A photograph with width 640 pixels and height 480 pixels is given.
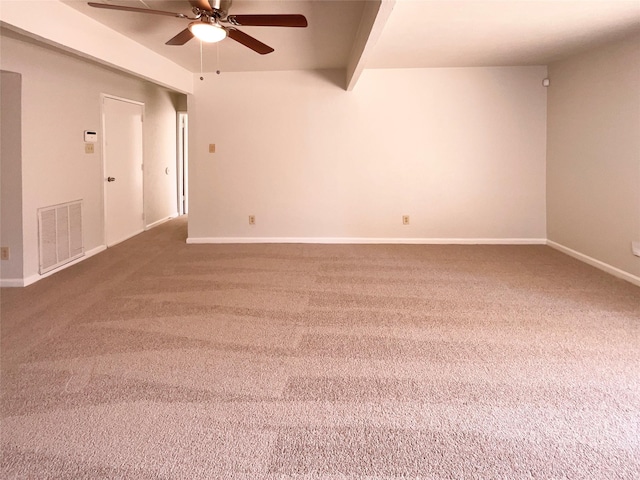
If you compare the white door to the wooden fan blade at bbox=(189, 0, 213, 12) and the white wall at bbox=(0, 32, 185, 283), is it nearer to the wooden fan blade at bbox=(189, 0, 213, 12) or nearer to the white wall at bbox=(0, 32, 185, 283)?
the white wall at bbox=(0, 32, 185, 283)

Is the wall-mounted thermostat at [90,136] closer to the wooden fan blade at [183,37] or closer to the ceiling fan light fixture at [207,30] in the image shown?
the wooden fan blade at [183,37]

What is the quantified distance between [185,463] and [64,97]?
4.46 m

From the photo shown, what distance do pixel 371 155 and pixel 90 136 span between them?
3.57 metres

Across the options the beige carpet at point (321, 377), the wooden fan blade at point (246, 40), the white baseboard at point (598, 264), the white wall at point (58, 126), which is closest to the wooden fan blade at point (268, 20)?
the wooden fan blade at point (246, 40)

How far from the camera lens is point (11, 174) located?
13.5 feet

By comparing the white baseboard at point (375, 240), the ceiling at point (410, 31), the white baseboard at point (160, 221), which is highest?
the ceiling at point (410, 31)

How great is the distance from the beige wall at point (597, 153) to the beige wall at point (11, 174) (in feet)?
18.8

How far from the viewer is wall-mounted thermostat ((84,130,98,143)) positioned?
5258 mm

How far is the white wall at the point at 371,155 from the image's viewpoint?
602cm

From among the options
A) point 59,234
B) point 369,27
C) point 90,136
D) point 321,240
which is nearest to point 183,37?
point 369,27

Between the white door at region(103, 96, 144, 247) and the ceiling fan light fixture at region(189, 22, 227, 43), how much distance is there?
3068mm

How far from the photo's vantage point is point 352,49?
15.8ft

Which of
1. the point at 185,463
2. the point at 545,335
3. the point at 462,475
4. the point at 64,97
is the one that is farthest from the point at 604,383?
the point at 64,97

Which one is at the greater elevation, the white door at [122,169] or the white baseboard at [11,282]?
the white door at [122,169]
